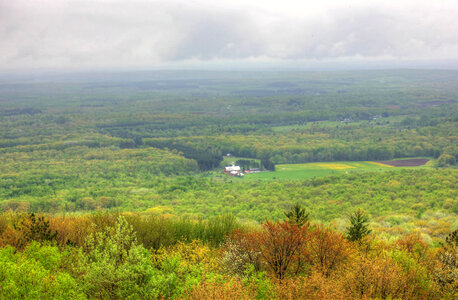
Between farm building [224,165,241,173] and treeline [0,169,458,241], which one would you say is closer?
treeline [0,169,458,241]

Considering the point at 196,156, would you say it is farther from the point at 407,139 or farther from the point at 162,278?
the point at 162,278

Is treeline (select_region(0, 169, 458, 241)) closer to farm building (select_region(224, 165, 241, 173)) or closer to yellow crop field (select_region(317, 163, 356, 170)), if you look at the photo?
farm building (select_region(224, 165, 241, 173))

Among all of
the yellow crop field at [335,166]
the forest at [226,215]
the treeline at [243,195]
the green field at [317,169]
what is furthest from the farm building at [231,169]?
the yellow crop field at [335,166]

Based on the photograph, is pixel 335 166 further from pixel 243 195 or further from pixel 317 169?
pixel 243 195

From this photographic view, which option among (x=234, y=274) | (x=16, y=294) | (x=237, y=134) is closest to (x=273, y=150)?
(x=237, y=134)

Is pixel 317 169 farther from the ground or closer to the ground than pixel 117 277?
closer to the ground

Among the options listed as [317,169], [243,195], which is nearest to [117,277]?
[243,195]

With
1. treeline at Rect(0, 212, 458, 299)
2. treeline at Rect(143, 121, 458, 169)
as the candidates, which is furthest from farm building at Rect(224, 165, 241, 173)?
treeline at Rect(0, 212, 458, 299)
